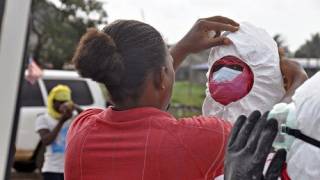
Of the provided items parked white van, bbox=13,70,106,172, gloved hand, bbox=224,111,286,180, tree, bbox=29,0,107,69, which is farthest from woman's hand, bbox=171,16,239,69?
tree, bbox=29,0,107,69

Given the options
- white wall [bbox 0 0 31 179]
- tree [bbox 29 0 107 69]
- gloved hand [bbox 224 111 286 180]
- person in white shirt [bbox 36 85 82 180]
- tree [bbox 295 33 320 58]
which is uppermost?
white wall [bbox 0 0 31 179]

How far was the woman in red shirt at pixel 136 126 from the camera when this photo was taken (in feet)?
6.17

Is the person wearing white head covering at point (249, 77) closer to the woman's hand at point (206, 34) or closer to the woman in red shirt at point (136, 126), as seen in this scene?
the woman's hand at point (206, 34)

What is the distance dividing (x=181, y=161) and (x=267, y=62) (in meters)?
0.53

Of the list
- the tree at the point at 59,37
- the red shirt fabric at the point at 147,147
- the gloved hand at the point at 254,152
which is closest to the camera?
the gloved hand at the point at 254,152

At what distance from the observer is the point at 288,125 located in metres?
1.51

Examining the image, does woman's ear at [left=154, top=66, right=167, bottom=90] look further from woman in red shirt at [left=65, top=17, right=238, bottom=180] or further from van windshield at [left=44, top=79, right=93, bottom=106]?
van windshield at [left=44, top=79, right=93, bottom=106]

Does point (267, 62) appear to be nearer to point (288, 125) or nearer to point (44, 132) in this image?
point (288, 125)

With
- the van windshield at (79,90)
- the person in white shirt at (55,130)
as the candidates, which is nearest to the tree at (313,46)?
the van windshield at (79,90)

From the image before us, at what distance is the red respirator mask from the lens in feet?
7.31

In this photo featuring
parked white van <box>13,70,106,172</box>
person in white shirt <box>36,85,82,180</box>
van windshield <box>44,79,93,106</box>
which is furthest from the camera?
van windshield <box>44,79,93,106</box>

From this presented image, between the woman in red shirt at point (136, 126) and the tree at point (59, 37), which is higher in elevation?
the woman in red shirt at point (136, 126)

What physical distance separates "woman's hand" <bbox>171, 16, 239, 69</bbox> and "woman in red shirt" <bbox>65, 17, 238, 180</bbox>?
Answer: 0.32 m

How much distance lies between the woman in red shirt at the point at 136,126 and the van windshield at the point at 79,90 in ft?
28.9
